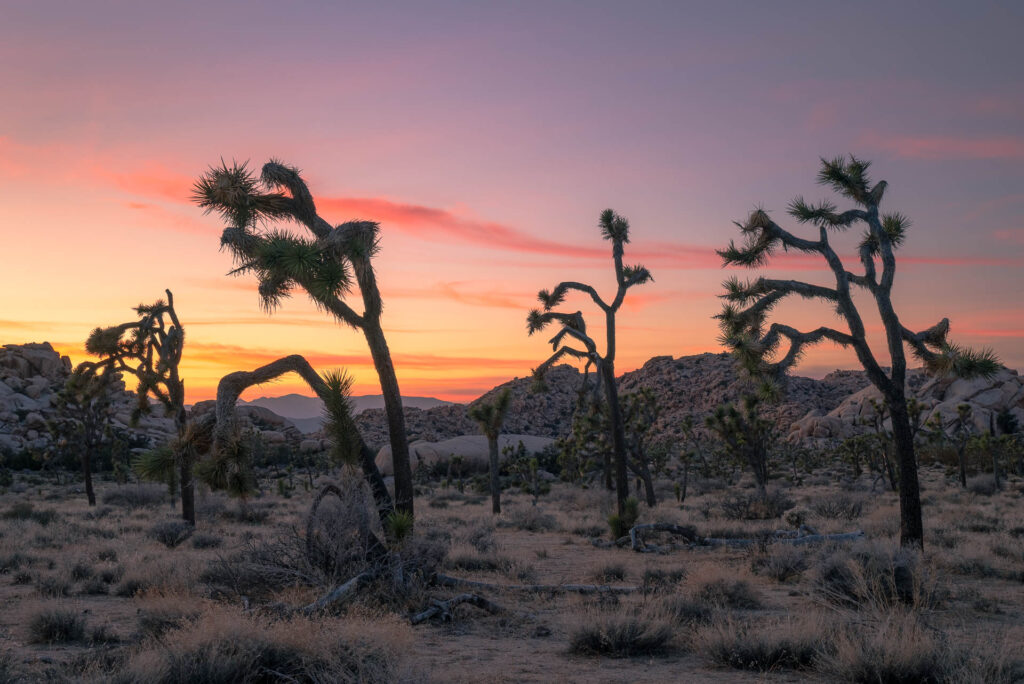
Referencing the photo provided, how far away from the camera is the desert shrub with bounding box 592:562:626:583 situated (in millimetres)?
12791

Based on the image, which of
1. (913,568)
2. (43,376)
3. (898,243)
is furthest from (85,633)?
(43,376)

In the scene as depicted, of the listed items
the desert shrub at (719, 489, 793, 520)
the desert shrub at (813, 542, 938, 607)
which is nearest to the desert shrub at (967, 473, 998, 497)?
the desert shrub at (719, 489, 793, 520)

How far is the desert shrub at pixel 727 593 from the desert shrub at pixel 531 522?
450 inches

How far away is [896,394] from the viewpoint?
13.2m

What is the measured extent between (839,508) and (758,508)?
225cm

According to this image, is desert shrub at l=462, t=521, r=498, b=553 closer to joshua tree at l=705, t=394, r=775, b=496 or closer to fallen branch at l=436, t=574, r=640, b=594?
fallen branch at l=436, t=574, r=640, b=594

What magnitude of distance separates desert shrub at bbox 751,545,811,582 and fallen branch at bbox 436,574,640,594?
2.58 m

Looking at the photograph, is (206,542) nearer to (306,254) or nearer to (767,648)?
(306,254)

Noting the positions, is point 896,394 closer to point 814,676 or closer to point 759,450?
point 814,676

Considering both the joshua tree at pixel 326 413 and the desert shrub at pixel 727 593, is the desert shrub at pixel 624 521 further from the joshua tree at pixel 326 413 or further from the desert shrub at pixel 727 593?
the joshua tree at pixel 326 413

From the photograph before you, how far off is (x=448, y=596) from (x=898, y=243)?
427 inches

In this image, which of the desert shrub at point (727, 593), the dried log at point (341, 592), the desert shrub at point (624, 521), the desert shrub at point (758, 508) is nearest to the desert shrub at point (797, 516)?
the desert shrub at point (758, 508)

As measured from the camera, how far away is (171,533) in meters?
17.5

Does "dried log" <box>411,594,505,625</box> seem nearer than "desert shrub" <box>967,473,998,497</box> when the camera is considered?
Yes
